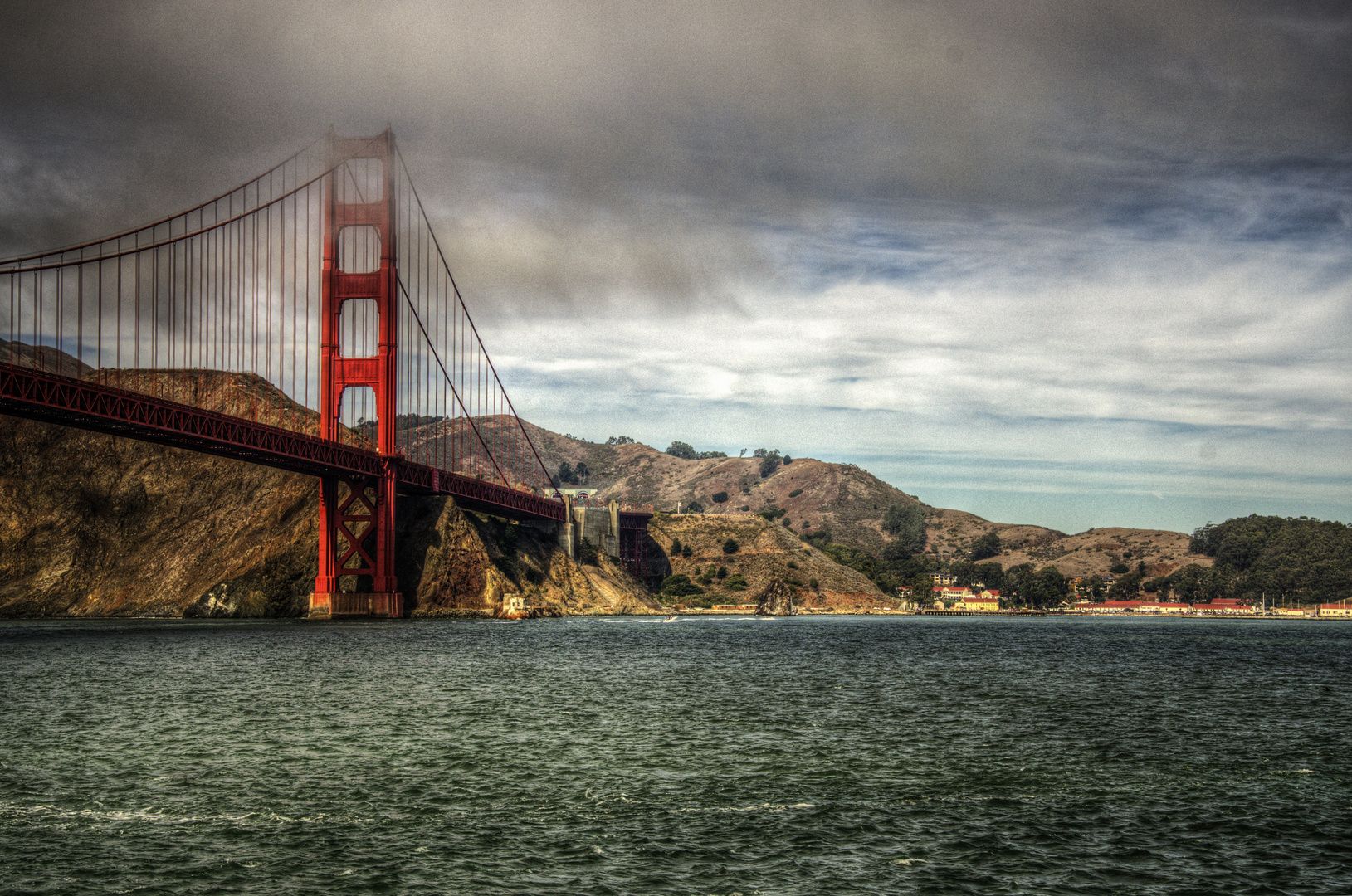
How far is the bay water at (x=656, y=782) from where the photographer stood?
51.9 feet

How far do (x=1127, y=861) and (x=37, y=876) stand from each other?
1528 cm

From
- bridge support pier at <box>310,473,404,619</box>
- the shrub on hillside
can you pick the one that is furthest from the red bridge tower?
the shrub on hillside

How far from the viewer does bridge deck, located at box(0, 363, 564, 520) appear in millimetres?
54188

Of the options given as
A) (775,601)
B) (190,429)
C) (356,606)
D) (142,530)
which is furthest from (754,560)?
(190,429)

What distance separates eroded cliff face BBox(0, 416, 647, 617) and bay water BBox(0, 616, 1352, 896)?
49.0m

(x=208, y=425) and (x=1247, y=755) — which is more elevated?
(x=208, y=425)

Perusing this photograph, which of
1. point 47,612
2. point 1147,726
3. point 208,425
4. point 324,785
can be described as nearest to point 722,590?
point 47,612

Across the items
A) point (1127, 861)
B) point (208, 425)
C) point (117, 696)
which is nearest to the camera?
point (1127, 861)

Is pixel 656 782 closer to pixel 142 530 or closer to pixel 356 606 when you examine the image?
pixel 356 606

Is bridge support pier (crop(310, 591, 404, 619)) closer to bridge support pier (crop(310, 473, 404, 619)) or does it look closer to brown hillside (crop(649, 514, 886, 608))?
bridge support pier (crop(310, 473, 404, 619))

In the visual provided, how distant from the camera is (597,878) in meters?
15.4

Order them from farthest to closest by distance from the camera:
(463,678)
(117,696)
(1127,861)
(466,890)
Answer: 1. (463,678)
2. (117,696)
3. (1127,861)
4. (466,890)

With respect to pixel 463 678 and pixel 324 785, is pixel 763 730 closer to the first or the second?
pixel 324 785

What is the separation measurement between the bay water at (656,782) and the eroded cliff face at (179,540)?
161ft
